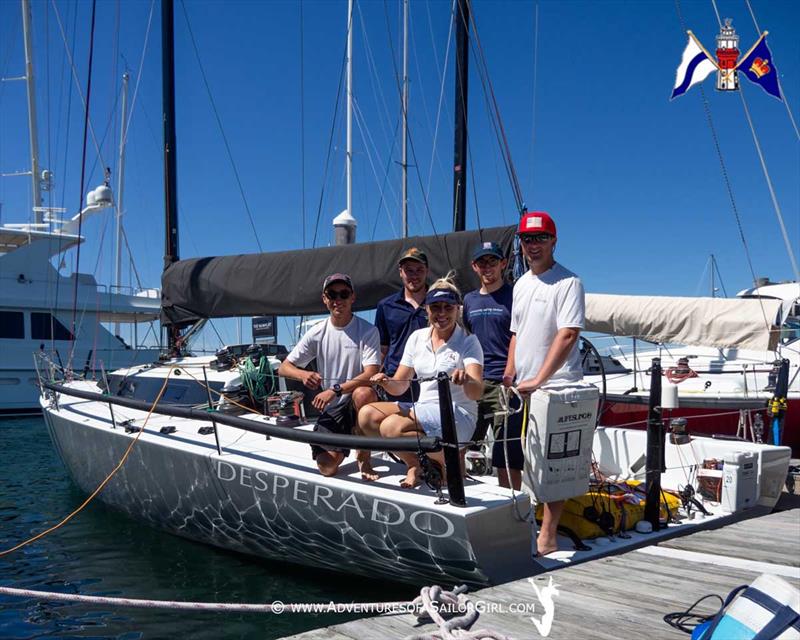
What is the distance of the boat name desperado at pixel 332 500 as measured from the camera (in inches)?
137

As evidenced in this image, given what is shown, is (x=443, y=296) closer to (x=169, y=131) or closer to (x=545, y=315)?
(x=545, y=315)

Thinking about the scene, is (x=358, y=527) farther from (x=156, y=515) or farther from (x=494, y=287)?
(x=156, y=515)

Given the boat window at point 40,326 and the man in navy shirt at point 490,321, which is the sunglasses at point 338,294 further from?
the boat window at point 40,326

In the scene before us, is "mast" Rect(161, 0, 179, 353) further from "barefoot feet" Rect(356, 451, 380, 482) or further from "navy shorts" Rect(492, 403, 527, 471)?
"navy shorts" Rect(492, 403, 527, 471)

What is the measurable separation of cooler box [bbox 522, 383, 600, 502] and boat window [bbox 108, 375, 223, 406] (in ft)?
13.6

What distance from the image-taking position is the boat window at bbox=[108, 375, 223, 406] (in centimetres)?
724

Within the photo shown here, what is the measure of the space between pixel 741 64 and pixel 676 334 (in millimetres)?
3653

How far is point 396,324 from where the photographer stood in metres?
4.79

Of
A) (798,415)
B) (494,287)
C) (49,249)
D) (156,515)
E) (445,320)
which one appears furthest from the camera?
(49,249)

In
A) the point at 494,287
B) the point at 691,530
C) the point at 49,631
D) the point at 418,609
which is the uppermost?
the point at 494,287

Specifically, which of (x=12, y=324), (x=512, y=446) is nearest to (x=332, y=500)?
(x=512, y=446)

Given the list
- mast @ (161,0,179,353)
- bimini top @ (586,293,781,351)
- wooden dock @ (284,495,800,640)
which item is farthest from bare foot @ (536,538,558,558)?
mast @ (161,0,179,353)

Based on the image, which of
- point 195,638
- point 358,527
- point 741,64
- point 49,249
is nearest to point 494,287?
point 358,527

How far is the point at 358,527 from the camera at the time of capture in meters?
3.92
